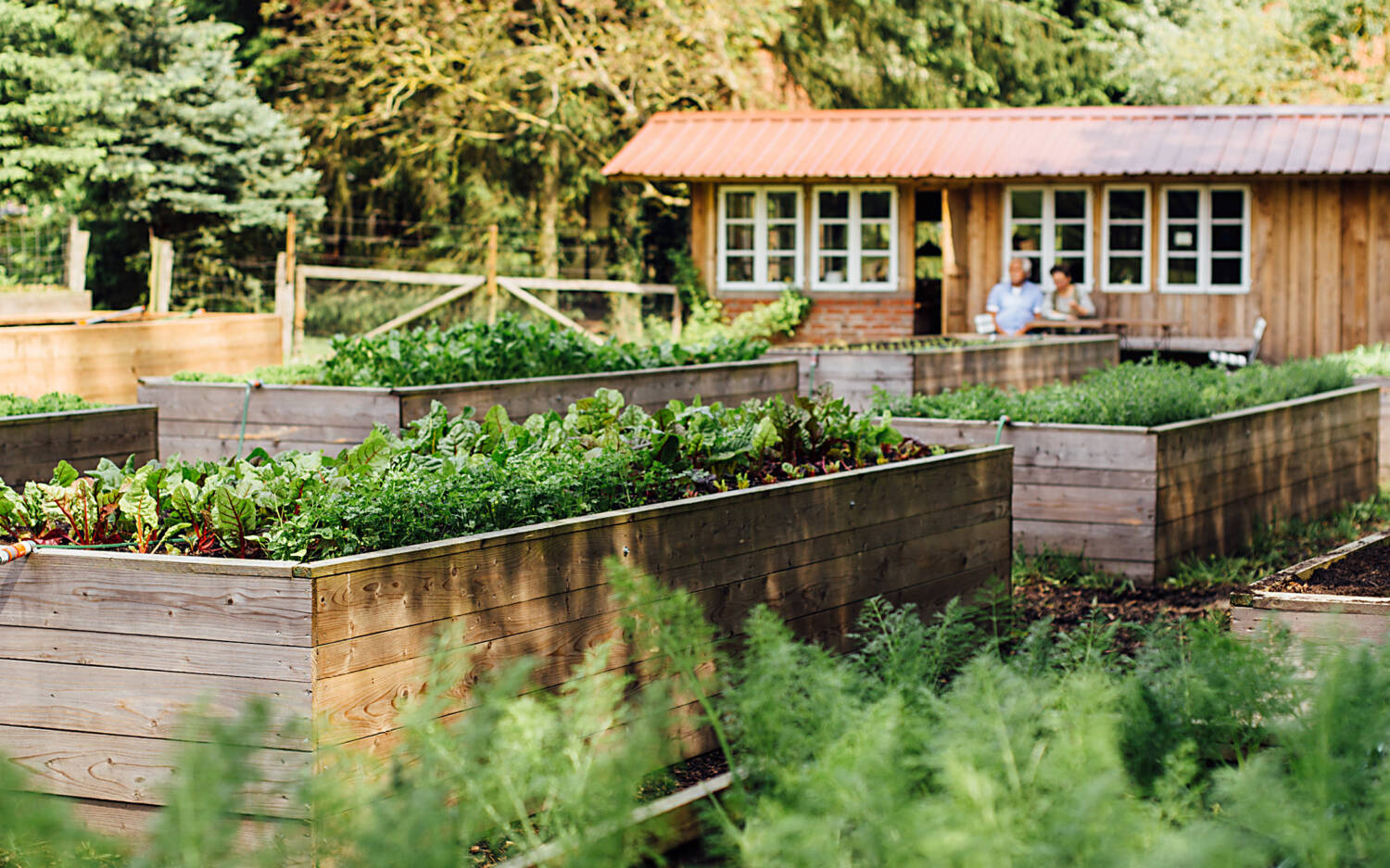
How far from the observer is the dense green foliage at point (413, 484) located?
4.01 metres

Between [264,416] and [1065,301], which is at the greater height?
[1065,301]

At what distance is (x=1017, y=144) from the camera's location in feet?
62.3

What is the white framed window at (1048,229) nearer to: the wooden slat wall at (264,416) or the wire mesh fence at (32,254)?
the wire mesh fence at (32,254)

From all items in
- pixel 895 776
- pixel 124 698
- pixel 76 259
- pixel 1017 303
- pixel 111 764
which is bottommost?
pixel 111 764

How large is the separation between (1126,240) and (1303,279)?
6.99 ft

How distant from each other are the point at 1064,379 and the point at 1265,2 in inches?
748

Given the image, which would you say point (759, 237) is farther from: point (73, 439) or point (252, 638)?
point (252, 638)

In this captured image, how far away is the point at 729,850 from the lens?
234 centimetres

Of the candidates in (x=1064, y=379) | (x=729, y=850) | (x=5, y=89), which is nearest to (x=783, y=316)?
(x=1064, y=379)

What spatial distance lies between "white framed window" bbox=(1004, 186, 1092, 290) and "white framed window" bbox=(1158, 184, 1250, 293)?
93cm

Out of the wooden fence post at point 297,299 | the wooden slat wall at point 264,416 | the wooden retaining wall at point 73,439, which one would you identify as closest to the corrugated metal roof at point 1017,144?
the wooden fence post at point 297,299

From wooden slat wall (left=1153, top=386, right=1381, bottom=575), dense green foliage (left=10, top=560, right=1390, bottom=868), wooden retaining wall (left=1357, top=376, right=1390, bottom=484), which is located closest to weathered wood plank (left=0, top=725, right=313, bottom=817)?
dense green foliage (left=10, top=560, right=1390, bottom=868)

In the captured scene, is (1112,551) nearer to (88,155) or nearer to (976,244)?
(976,244)

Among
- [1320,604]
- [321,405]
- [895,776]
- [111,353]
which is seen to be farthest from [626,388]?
[895,776]
